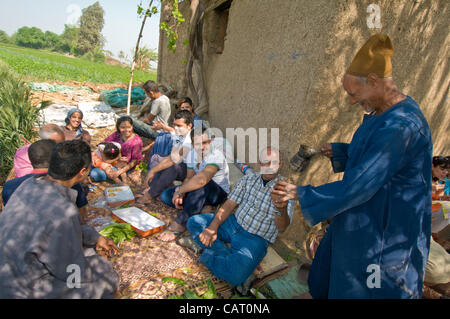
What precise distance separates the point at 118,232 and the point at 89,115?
15.6 feet

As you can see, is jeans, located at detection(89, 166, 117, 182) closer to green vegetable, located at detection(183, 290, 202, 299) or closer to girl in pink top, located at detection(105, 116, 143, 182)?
girl in pink top, located at detection(105, 116, 143, 182)

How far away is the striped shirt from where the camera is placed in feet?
8.20

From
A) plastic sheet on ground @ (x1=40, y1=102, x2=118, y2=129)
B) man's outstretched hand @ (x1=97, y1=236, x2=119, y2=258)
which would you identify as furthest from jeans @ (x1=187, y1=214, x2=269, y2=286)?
plastic sheet on ground @ (x1=40, y1=102, x2=118, y2=129)

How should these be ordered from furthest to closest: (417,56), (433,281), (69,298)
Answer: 1. (417,56)
2. (433,281)
3. (69,298)

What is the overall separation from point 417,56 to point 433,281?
235cm

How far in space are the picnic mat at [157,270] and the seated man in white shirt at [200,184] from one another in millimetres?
222

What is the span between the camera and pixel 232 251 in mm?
2514

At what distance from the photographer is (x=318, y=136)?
2.69 meters

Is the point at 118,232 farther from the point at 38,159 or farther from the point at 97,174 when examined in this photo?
the point at 97,174

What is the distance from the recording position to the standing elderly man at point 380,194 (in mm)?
1405

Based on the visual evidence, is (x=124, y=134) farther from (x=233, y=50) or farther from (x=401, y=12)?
(x=401, y=12)

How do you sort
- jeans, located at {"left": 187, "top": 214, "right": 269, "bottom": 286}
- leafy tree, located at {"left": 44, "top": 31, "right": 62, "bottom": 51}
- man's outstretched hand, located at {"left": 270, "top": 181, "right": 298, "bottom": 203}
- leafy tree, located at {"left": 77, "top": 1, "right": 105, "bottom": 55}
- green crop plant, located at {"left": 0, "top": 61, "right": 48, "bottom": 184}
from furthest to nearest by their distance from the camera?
leafy tree, located at {"left": 44, "top": 31, "right": 62, "bottom": 51} → leafy tree, located at {"left": 77, "top": 1, "right": 105, "bottom": 55} → green crop plant, located at {"left": 0, "top": 61, "right": 48, "bottom": 184} → jeans, located at {"left": 187, "top": 214, "right": 269, "bottom": 286} → man's outstretched hand, located at {"left": 270, "top": 181, "right": 298, "bottom": 203}
